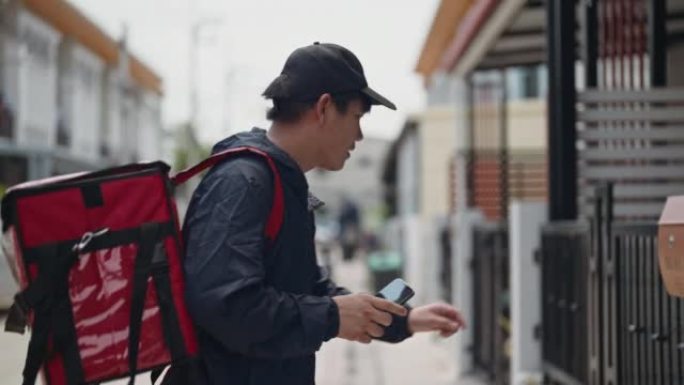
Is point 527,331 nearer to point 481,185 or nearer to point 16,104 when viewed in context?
point 481,185

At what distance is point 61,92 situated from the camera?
35.8 meters

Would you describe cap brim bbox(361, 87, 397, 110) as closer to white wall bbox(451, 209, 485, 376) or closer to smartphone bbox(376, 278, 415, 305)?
smartphone bbox(376, 278, 415, 305)

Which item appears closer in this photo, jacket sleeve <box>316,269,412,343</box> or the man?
the man

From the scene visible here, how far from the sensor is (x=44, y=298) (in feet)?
9.89

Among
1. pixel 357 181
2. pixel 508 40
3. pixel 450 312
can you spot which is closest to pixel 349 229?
pixel 508 40

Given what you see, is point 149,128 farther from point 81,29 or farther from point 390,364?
point 390,364

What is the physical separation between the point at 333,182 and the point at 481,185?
4096 inches

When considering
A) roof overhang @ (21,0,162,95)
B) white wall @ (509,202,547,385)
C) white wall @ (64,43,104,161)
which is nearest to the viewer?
white wall @ (509,202,547,385)

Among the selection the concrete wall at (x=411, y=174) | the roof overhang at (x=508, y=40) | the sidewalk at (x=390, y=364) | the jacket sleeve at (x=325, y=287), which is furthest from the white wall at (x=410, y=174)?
the jacket sleeve at (x=325, y=287)

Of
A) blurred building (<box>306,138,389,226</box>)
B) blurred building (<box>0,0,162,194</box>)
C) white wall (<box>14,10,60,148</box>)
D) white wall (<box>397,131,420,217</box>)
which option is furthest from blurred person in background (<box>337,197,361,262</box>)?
blurred building (<box>306,138,389,226</box>)

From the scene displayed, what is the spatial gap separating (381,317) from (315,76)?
→ 673 mm

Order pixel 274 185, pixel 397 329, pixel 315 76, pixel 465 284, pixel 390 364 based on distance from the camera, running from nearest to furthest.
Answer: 1. pixel 274 185
2. pixel 315 76
3. pixel 397 329
4. pixel 465 284
5. pixel 390 364

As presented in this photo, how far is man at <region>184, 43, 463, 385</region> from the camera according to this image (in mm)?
3043

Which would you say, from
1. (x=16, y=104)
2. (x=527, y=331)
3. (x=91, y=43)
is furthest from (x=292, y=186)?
(x=91, y=43)
